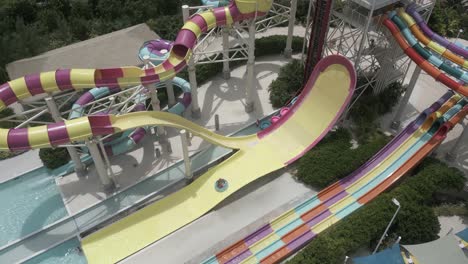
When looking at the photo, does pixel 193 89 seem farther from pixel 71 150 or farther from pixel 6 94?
pixel 6 94

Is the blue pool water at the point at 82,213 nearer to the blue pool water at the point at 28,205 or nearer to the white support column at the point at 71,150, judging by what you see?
the blue pool water at the point at 28,205

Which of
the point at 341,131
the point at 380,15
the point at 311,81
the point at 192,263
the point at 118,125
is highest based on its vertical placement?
the point at 380,15

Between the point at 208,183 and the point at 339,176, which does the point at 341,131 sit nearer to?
the point at 339,176

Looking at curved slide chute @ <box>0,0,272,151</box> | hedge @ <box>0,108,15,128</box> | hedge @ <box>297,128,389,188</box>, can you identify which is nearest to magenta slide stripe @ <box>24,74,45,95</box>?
curved slide chute @ <box>0,0,272,151</box>

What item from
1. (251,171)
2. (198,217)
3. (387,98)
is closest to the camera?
(198,217)

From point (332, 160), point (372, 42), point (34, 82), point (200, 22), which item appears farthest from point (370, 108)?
point (34, 82)

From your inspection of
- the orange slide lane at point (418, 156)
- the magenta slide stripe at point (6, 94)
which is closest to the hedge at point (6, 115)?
the magenta slide stripe at point (6, 94)

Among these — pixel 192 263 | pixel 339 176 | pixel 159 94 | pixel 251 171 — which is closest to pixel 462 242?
pixel 339 176
